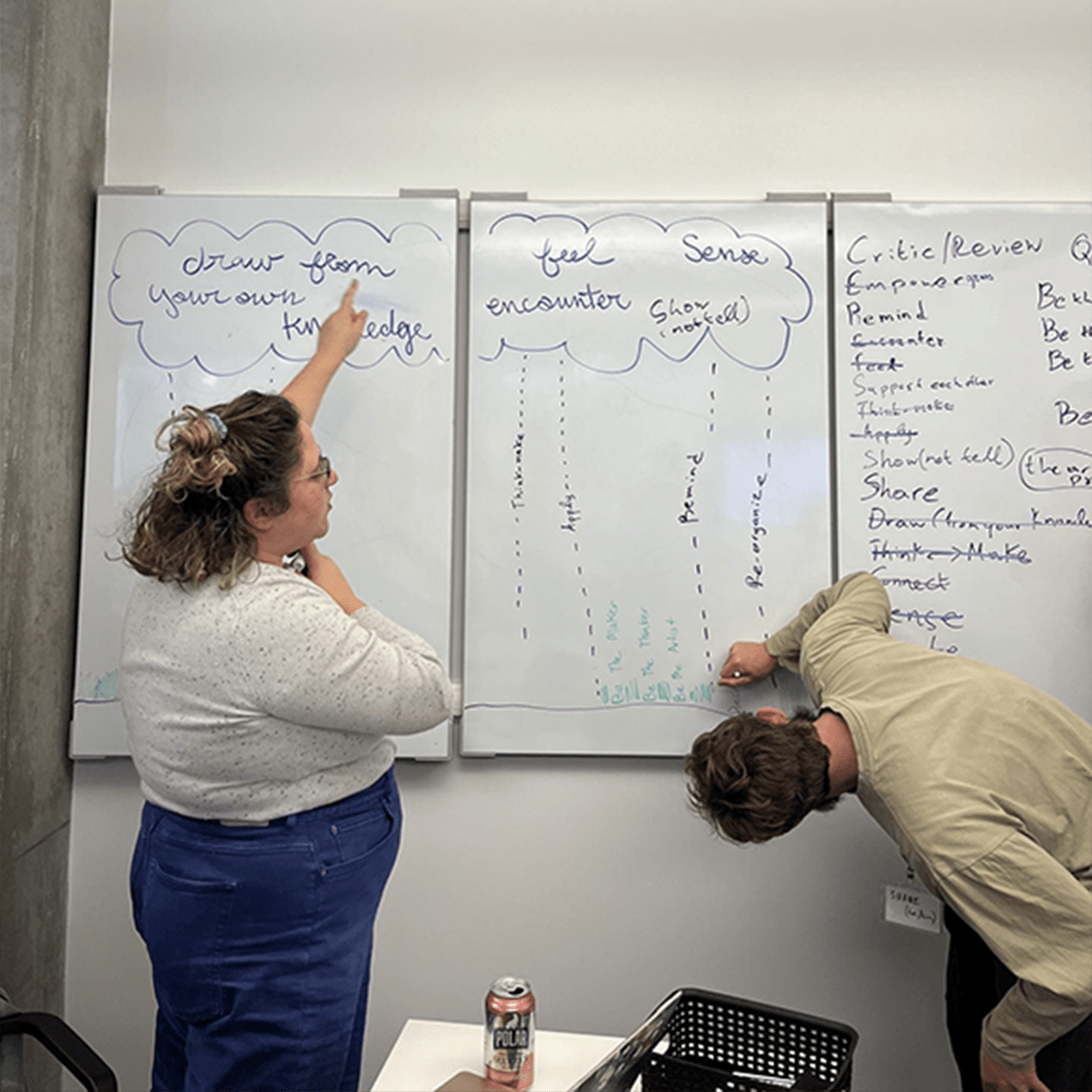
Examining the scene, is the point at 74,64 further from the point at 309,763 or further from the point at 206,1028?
the point at 206,1028

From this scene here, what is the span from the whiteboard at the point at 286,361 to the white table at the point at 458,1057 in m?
0.76

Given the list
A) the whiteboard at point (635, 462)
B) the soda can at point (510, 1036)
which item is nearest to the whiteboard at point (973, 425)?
the whiteboard at point (635, 462)

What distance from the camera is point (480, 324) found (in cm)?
211

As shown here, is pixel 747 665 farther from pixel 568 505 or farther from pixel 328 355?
pixel 328 355

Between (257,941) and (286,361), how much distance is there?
1175mm

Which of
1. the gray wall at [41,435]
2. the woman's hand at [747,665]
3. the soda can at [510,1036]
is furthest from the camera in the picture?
the woman's hand at [747,665]

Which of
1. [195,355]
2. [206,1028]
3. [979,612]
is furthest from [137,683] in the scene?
[979,612]

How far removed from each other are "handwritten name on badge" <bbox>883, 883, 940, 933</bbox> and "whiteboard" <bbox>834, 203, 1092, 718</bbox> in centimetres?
49

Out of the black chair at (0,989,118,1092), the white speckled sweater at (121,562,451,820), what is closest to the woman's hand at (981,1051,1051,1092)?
the white speckled sweater at (121,562,451,820)

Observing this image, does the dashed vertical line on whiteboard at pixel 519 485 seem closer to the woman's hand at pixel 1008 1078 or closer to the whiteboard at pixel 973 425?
the whiteboard at pixel 973 425

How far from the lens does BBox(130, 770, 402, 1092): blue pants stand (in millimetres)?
1427

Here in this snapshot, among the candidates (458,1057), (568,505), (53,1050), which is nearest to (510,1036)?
(458,1057)

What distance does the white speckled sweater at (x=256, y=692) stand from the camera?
136cm

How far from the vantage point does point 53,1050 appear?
4.46ft
